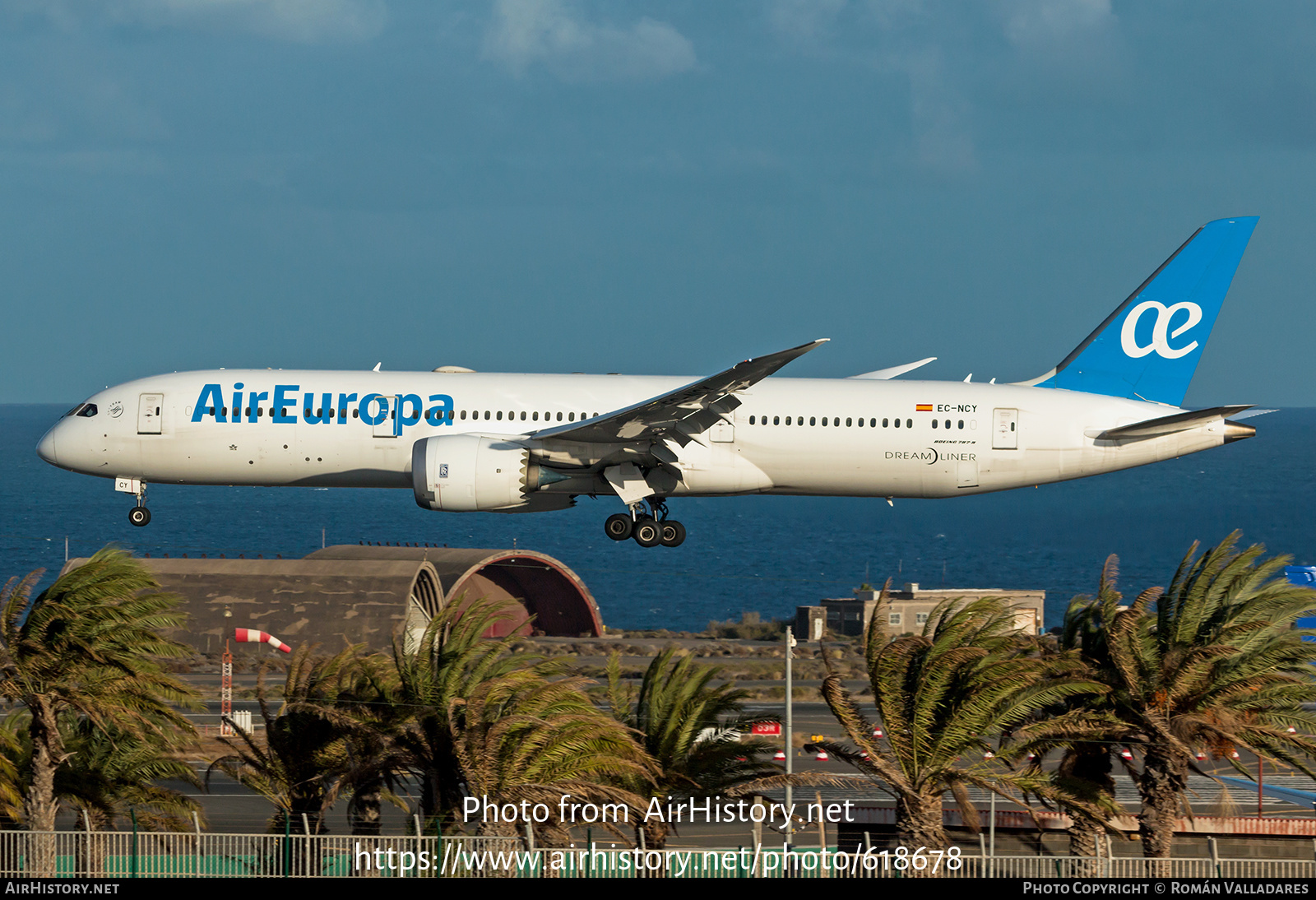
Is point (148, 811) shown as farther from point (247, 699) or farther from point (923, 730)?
point (247, 699)

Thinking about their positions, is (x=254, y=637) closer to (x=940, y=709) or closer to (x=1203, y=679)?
(x=940, y=709)

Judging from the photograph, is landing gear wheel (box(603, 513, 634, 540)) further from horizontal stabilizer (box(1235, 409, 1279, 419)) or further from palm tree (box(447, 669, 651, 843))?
horizontal stabilizer (box(1235, 409, 1279, 419))

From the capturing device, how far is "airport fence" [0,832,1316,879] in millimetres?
20672

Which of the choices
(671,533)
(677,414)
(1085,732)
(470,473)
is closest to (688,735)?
(1085,732)

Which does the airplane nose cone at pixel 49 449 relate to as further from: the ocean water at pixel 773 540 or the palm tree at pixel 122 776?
the ocean water at pixel 773 540

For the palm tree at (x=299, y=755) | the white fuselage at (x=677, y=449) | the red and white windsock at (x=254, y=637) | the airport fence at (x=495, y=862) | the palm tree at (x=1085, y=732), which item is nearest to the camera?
the airport fence at (x=495, y=862)

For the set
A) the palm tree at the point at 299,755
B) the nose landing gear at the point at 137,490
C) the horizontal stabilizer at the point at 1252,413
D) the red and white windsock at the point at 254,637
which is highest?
the horizontal stabilizer at the point at 1252,413

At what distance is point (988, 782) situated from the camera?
71.1 feet

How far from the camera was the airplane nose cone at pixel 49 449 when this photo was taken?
127 feet

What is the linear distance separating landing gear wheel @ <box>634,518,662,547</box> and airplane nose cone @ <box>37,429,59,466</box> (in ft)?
52.3

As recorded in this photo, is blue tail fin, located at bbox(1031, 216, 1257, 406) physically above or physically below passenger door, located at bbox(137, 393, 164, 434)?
above

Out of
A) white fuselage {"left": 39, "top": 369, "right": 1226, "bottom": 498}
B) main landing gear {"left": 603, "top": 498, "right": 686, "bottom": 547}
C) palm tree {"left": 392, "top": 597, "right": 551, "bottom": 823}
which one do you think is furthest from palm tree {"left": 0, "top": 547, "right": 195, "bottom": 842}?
main landing gear {"left": 603, "top": 498, "right": 686, "bottom": 547}

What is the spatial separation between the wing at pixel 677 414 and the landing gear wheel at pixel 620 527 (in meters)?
2.67

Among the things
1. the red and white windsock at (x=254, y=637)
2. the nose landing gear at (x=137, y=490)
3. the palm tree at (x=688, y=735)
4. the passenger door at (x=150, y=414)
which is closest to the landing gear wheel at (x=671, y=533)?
the palm tree at (x=688, y=735)
